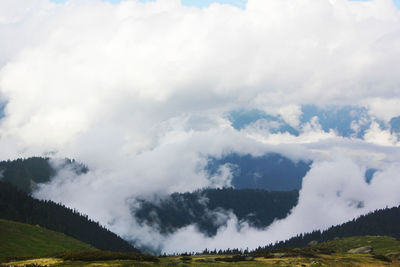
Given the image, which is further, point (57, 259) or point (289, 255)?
point (289, 255)

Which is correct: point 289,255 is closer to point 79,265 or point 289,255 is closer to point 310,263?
point 310,263

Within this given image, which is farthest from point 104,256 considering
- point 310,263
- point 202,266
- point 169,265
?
point 310,263

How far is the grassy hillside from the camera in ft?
478

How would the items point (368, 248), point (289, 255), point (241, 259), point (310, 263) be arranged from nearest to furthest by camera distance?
point (310, 263) < point (241, 259) < point (289, 255) < point (368, 248)

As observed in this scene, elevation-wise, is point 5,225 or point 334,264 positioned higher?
point 5,225

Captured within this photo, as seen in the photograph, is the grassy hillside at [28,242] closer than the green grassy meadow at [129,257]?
No

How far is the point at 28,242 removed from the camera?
16100cm

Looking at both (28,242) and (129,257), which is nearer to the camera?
(129,257)

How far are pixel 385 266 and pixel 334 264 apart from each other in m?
12.7

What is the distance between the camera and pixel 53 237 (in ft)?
628

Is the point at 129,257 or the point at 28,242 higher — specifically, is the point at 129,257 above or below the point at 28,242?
below

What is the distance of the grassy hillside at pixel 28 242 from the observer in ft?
478

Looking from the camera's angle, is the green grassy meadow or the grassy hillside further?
the grassy hillside

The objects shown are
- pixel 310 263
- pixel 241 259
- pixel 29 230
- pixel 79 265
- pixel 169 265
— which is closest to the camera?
pixel 79 265
